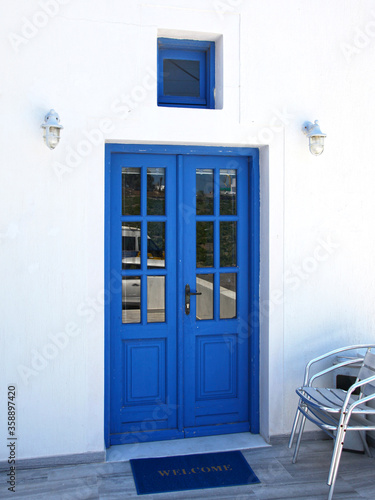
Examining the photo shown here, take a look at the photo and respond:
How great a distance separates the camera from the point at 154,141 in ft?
12.9

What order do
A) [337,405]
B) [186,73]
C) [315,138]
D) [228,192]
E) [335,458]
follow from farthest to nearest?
[228,192] → [186,73] → [315,138] → [337,405] → [335,458]

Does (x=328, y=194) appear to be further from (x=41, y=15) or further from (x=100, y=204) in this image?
(x=41, y=15)

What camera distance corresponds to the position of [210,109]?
4094mm

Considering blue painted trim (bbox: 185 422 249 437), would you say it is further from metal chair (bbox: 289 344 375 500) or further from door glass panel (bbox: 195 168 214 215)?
door glass panel (bbox: 195 168 214 215)

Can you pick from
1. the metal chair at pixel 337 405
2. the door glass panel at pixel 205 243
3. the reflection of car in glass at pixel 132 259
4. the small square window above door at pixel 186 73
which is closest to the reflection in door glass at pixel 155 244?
the reflection of car in glass at pixel 132 259

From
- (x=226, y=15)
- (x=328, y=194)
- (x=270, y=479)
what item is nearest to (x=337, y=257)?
(x=328, y=194)

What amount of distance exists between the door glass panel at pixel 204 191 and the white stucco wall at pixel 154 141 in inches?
13.2

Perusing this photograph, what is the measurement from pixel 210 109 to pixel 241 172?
582mm

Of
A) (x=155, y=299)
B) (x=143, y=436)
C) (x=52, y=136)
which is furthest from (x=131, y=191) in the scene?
(x=143, y=436)

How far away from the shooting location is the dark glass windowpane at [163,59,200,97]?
13.5 ft

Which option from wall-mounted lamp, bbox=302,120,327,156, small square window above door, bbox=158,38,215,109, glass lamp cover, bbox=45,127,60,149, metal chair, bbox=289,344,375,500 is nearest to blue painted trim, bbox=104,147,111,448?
glass lamp cover, bbox=45,127,60,149

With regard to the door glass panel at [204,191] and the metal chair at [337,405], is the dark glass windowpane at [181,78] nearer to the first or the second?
the door glass panel at [204,191]

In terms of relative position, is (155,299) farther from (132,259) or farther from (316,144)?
(316,144)

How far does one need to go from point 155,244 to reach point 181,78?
1.36 meters
